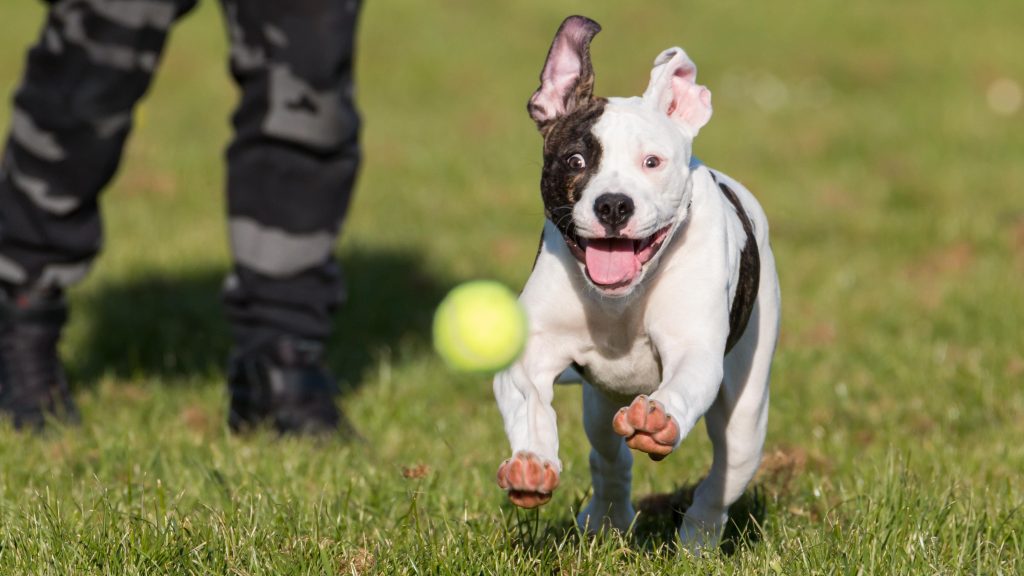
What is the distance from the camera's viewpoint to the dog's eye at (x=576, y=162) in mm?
3326

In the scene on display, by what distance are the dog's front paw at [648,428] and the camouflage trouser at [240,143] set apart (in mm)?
2946

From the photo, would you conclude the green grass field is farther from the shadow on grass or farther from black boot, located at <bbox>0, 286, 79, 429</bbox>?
black boot, located at <bbox>0, 286, 79, 429</bbox>

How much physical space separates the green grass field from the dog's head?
2.58 ft

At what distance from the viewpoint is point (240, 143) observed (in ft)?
18.8

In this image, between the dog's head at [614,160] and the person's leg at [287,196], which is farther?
the person's leg at [287,196]

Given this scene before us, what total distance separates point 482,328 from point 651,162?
629 millimetres

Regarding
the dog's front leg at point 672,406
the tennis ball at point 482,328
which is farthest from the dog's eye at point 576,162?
the dog's front leg at point 672,406

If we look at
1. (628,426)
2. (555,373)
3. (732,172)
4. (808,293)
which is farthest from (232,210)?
(732,172)

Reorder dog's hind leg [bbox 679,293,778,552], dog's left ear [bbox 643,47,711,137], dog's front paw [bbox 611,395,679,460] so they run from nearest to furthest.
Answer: dog's front paw [bbox 611,395,679,460] → dog's left ear [bbox 643,47,711,137] → dog's hind leg [bbox 679,293,778,552]

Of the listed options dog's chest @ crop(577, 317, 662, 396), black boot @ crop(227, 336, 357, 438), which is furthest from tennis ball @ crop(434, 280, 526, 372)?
black boot @ crop(227, 336, 357, 438)

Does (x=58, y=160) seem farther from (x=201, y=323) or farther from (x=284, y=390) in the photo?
(x=201, y=323)

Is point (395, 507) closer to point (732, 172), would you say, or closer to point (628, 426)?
point (628, 426)

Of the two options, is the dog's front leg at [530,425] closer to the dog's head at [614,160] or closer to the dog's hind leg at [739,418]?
the dog's head at [614,160]

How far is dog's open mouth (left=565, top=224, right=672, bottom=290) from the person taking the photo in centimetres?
329
